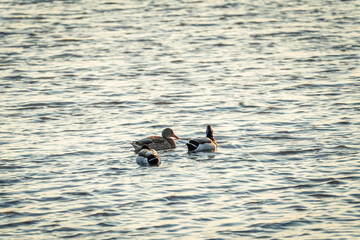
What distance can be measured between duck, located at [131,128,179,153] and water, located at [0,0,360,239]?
230 mm

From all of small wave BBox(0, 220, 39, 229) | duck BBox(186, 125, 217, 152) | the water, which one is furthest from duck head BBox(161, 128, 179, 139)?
small wave BBox(0, 220, 39, 229)

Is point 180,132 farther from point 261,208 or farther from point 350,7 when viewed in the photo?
point 350,7

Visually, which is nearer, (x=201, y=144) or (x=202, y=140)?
(x=201, y=144)

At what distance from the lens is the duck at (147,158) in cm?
1591

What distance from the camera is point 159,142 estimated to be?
17.5 meters

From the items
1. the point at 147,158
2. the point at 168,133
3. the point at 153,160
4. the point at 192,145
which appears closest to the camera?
the point at 147,158

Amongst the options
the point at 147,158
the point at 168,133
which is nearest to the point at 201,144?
the point at 168,133

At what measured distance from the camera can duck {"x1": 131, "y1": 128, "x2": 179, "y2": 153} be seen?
56.6 ft

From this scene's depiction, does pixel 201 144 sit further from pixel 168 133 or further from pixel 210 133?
pixel 168 133

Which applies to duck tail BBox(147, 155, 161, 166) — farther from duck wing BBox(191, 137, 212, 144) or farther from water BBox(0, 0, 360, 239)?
duck wing BBox(191, 137, 212, 144)

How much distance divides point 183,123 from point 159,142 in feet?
9.08

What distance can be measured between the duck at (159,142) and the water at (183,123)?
0.23 metres

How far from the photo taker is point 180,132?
19219 mm

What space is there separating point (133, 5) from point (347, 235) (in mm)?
34355
